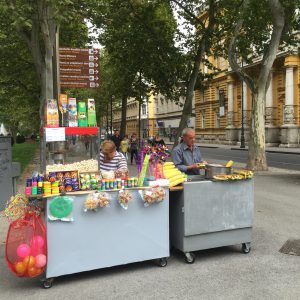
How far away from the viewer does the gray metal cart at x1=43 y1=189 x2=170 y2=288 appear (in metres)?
4.77

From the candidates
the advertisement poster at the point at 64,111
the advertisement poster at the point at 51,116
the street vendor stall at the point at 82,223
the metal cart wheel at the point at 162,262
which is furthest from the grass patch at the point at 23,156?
the metal cart wheel at the point at 162,262

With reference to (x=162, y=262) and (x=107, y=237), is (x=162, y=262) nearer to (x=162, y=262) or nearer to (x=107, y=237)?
(x=162, y=262)

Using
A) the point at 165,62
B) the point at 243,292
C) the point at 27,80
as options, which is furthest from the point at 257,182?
the point at 27,80

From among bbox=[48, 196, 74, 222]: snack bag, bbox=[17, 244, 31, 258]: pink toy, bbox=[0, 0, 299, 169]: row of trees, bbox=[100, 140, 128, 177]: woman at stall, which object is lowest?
bbox=[17, 244, 31, 258]: pink toy

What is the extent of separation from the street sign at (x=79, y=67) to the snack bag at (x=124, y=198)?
709 cm

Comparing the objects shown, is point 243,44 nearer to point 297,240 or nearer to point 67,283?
point 297,240

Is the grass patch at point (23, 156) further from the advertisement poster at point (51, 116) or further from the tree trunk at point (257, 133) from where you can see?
the advertisement poster at point (51, 116)

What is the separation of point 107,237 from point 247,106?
43149mm

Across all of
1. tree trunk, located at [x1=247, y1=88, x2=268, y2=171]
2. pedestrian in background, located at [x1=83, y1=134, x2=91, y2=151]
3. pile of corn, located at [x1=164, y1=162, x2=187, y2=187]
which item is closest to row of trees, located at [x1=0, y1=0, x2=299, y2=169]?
tree trunk, located at [x1=247, y1=88, x2=268, y2=171]

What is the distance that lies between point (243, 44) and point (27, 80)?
16.1 metres

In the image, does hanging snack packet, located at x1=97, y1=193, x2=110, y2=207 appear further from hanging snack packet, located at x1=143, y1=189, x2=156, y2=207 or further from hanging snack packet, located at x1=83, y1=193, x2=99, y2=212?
hanging snack packet, located at x1=143, y1=189, x2=156, y2=207

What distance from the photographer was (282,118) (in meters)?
39.6

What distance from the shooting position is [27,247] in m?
4.68

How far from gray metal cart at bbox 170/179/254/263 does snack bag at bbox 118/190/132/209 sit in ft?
2.53
